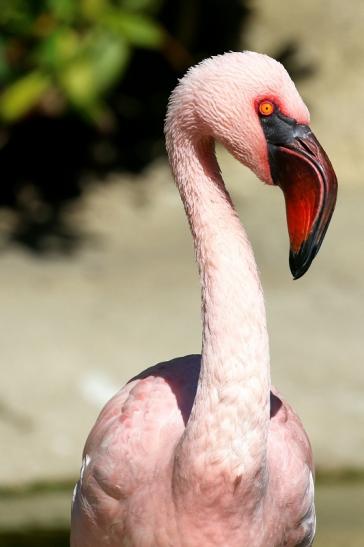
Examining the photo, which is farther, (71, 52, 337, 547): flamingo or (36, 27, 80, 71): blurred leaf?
(36, 27, 80, 71): blurred leaf

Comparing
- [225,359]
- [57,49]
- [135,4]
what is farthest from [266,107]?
[135,4]

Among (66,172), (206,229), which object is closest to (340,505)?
(206,229)

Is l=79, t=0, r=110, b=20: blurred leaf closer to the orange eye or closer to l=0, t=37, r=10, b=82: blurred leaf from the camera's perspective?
l=0, t=37, r=10, b=82: blurred leaf

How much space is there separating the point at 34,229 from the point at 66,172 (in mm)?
986

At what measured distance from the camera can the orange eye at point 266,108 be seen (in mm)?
3119

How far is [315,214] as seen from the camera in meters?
3.04

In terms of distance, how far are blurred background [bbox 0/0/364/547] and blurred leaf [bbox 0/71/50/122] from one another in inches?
0.6

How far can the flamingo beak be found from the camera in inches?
120

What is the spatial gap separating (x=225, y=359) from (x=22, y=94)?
17.4 ft

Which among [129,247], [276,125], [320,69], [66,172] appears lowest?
[276,125]

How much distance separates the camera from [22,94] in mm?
8164

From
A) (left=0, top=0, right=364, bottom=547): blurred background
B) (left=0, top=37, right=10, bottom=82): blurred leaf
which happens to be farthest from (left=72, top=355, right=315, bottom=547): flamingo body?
(left=0, top=37, right=10, bottom=82): blurred leaf

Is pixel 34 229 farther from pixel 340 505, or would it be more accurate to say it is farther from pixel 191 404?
pixel 191 404

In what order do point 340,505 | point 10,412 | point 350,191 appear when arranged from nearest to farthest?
point 340,505 → point 10,412 → point 350,191
